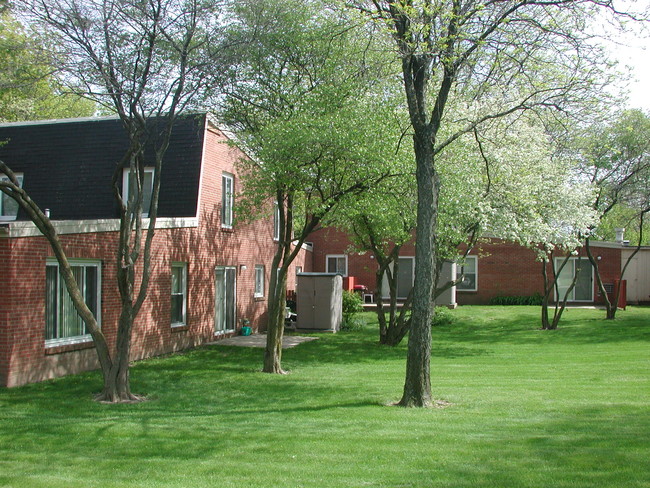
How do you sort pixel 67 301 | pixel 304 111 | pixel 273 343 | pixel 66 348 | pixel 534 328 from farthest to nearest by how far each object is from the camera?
pixel 534 328 < pixel 273 343 < pixel 304 111 < pixel 67 301 < pixel 66 348

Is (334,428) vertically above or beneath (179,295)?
beneath

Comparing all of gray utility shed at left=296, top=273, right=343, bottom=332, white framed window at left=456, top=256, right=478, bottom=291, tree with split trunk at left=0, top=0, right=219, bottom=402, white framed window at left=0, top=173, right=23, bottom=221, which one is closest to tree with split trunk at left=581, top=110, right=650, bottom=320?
white framed window at left=456, top=256, right=478, bottom=291

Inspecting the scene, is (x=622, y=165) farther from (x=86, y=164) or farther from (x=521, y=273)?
(x=86, y=164)

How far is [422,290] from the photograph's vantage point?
10258mm

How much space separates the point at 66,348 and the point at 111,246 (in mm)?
2423

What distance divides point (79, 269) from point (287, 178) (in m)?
4.67

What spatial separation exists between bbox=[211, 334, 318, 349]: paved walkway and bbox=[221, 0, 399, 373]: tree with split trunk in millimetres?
4180

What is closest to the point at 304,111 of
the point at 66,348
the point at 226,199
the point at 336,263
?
the point at 66,348

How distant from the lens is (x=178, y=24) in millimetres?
11219

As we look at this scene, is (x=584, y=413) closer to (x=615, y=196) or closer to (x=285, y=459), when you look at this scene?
(x=285, y=459)

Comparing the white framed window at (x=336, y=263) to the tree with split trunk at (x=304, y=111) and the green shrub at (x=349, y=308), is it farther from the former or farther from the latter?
the tree with split trunk at (x=304, y=111)

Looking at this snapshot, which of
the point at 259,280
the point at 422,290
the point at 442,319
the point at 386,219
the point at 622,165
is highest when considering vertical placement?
the point at 622,165

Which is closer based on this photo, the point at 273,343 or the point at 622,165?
the point at 273,343

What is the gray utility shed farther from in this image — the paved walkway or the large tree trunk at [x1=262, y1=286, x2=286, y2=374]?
the large tree trunk at [x1=262, y1=286, x2=286, y2=374]
